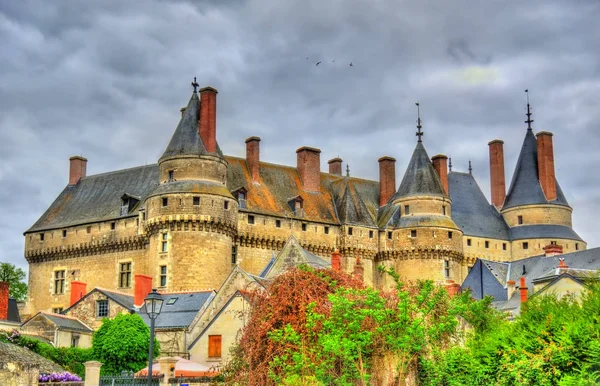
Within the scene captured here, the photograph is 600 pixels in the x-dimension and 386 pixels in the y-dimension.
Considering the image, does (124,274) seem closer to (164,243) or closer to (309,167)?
(164,243)

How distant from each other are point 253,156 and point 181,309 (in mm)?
15291

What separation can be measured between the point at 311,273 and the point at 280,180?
31235mm

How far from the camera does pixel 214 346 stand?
29719 millimetres

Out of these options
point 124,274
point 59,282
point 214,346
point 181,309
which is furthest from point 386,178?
point 214,346

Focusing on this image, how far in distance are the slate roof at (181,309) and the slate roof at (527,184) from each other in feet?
80.4

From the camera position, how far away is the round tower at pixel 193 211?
42031 millimetres

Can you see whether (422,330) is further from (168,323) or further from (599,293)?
(168,323)

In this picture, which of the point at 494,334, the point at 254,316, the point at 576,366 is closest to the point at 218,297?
the point at 254,316

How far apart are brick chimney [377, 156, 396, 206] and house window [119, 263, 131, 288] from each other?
15.9 metres

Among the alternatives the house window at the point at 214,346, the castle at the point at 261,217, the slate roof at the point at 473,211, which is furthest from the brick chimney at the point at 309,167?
the house window at the point at 214,346

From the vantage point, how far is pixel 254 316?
62.0 feet

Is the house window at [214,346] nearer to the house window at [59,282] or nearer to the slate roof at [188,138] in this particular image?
the slate roof at [188,138]

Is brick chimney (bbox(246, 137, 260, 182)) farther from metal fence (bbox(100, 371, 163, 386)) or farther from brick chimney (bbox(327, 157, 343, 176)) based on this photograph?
metal fence (bbox(100, 371, 163, 386))

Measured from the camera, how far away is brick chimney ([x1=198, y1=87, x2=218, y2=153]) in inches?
1711
